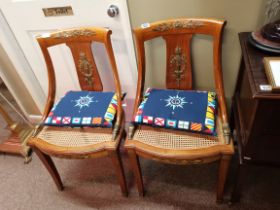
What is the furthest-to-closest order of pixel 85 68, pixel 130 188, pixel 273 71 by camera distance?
pixel 130 188, pixel 85 68, pixel 273 71

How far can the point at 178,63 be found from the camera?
1.22 metres

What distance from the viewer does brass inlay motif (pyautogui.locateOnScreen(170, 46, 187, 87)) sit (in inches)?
46.9

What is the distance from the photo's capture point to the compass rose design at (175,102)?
1.12 meters

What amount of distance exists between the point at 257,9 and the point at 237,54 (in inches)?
9.0

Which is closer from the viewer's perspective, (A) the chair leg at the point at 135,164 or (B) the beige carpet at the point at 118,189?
(A) the chair leg at the point at 135,164

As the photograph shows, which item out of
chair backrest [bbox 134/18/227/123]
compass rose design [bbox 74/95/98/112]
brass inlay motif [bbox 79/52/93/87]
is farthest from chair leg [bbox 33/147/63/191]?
chair backrest [bbox 134/18/227/123]

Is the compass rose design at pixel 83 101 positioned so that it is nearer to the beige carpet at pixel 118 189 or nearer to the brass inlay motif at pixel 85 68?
the brass inlay motif at pixel 85 68

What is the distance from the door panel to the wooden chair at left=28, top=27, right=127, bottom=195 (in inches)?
3.8

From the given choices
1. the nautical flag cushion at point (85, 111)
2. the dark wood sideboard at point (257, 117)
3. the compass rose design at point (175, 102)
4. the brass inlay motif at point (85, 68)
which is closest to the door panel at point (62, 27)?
the brass inlay motif at point (85, 68)

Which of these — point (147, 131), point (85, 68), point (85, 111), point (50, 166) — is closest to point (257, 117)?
point (147, 131)

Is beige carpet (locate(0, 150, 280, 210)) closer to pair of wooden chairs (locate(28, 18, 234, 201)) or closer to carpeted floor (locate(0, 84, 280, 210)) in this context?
carpeted floor (locate(0, 84, 280, 210))

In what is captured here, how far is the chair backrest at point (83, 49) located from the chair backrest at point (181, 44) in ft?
0.47

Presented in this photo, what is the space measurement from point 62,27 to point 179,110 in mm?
803

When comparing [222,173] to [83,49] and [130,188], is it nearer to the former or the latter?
[130,188]
